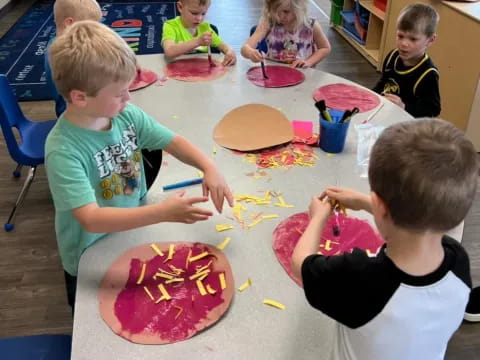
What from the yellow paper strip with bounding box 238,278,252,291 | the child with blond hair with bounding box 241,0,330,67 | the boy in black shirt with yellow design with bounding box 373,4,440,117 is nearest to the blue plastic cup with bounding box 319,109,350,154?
the boy in black shirt with yellow design with bounding box 373,4,440,117

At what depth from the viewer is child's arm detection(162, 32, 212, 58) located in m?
2.11

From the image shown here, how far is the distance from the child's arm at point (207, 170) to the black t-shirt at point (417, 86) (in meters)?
1.13

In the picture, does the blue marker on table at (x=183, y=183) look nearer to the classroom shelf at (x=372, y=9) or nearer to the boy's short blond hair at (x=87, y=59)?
the boy's short blond hair at (x=87, y=59)

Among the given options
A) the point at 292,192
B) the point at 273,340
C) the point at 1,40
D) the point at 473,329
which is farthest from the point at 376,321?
the point at 1,40

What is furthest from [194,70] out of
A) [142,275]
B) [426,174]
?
[426,174]

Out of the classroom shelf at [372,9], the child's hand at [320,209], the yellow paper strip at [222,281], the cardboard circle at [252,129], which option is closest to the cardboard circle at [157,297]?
the yellow paper strip at [222,281]

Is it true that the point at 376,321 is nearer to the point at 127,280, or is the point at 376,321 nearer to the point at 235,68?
the point at 127,280

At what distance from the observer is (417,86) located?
1.97 meters

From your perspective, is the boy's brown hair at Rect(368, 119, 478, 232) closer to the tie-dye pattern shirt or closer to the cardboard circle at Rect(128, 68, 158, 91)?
the cardboard circle at Rect(128, 68, 158, 91)

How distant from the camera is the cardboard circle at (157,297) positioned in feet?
2.89

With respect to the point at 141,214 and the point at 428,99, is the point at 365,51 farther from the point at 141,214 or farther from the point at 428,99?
the point at 141,214

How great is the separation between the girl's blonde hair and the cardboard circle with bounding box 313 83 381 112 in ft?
1.80

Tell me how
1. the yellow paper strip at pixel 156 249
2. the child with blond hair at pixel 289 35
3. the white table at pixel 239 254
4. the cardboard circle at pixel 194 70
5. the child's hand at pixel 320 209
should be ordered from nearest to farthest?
the white table at pixel 239 254
the child's hand at pixel 320 209
the yellow paper strip at pixel 156 249
the cardboard circle at pixel 194 70
the child with blond hair at pixel 289 35

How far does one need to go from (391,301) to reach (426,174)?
200 mm
